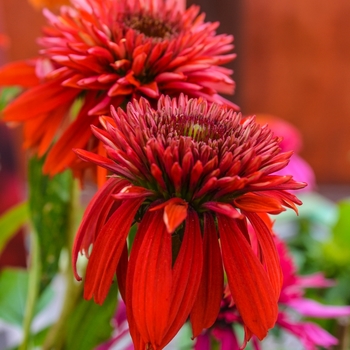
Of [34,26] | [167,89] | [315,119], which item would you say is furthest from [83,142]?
[315,119]

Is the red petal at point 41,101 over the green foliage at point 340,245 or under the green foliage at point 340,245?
over

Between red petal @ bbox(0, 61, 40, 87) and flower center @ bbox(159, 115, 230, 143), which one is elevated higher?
flower center @ bbox(159, 115, 230, 143)

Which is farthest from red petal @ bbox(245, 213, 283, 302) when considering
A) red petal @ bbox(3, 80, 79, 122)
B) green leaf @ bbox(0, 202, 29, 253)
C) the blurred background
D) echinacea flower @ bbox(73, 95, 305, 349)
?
the blurred background

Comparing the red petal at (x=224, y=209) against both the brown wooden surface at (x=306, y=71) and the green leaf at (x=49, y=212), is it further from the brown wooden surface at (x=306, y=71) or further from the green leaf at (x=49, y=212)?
the brown wooden surface at (x=306, y=71)

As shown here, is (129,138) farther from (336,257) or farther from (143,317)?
(336,257)

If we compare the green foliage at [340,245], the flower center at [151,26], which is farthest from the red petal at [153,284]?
the green foliage at [340,245]

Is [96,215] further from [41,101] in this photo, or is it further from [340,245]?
[340,245]

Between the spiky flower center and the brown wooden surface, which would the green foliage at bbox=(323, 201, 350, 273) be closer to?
A: the spiky flower center

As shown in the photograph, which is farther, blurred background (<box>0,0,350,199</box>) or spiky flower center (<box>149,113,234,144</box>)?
blurred background (<box>0,0,350,199</box>)
